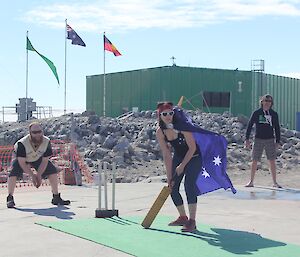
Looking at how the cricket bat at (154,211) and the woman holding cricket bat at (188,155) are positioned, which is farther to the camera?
the cricket bat at (154,211)

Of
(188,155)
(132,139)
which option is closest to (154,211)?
(188,155)

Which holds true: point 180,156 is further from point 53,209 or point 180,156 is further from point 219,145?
point 53,209

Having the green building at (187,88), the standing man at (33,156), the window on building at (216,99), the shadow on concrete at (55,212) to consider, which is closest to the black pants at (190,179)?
the shadow on concrete at (55,212)

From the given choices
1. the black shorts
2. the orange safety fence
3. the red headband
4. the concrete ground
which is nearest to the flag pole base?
the concrete ground

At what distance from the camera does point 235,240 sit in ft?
23.7

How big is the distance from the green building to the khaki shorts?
3398 centimetres

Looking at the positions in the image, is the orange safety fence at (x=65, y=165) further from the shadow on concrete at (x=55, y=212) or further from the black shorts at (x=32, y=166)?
the shadow on concrete at (x=55, y=212)

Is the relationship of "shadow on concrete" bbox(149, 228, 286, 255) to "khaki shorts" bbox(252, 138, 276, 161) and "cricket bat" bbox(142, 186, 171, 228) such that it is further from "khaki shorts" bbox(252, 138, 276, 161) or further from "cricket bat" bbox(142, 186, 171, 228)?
"khaki shorts" bbox(252, 138, 276, 161)

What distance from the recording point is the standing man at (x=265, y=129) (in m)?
12.6

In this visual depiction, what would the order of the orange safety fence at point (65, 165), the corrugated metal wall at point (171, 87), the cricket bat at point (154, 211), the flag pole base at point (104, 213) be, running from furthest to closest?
the corrugated metal wall at point (171, 87), the orange safety fence at point (65, 165), the flag pole base at point (104, 213), the cricket bat at point (154, 211)

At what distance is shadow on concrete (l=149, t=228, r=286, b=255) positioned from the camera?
6777mm

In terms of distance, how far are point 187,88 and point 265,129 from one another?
114ft

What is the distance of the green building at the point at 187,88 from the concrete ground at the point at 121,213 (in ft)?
112

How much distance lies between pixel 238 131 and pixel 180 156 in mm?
26985
